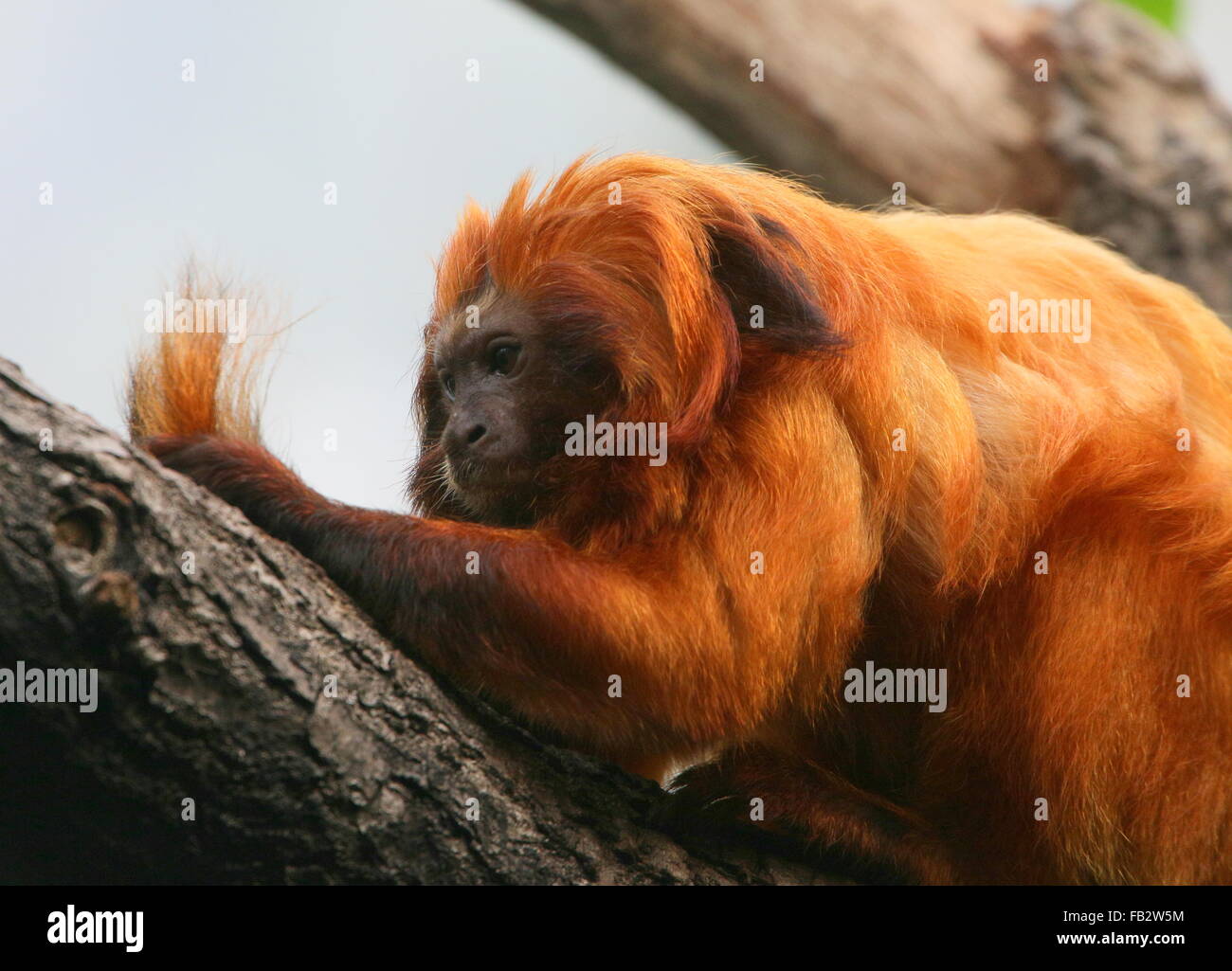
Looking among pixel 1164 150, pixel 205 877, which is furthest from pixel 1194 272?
pixel 205 877

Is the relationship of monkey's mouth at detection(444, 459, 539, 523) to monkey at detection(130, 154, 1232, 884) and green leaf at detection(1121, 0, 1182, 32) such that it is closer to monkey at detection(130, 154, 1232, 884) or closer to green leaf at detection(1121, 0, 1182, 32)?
monkey at detection(130, 154, 1232, 884)

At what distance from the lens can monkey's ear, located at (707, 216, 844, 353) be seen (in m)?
3.51

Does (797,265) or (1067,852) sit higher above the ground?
(797,265)

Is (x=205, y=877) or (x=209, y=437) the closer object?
(x=205, y=877)

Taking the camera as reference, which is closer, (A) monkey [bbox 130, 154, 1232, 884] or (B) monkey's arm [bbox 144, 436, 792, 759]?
(B) monkey's arm [bbox 144, 436, 792, 759]

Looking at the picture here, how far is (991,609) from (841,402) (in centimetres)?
83

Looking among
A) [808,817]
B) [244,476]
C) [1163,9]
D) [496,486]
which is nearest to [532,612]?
[496,486]

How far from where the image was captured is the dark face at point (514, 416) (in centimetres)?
358

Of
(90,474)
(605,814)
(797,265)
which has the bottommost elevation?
(605,814)

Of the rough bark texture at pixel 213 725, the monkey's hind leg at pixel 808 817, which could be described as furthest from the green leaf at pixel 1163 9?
the rough bark texture at pixel 213 725

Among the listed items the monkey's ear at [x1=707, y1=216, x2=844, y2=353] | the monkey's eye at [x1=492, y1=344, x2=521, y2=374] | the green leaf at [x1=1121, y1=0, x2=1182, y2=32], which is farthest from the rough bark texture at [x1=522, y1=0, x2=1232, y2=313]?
the monkey's eye at [x1=492, y1=344, x2=521, y2=374]

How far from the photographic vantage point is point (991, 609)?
379 centimetres

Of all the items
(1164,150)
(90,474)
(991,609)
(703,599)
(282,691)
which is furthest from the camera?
(1164,150)

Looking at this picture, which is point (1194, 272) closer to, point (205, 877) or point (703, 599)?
point (703, 599)
